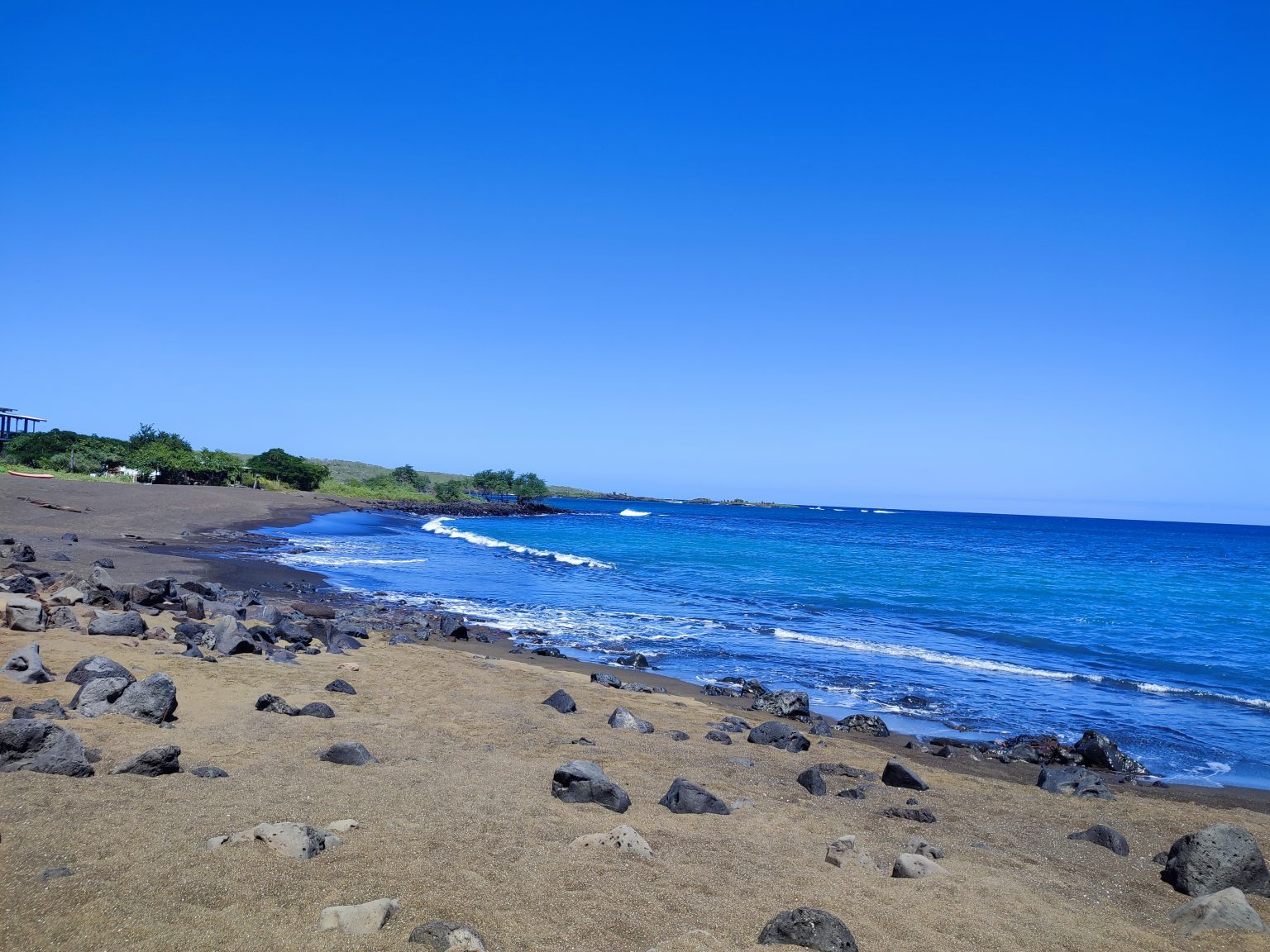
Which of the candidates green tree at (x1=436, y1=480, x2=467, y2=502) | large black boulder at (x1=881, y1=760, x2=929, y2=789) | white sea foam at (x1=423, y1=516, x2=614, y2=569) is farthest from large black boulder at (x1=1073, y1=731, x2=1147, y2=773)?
green tree at (x1=436, y1=480, x2=467, y2=502)

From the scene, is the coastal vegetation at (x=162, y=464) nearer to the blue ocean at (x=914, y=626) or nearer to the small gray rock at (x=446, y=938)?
the blue ocean at (x=914, y=626)

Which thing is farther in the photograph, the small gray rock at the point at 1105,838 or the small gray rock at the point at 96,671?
the small gray rock at the point at 96,671

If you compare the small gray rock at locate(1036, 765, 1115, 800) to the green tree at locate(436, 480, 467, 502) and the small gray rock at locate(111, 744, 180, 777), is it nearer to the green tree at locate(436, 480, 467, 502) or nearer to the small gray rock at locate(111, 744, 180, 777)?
the small gray rock at locate(111, 744, 180, 777)

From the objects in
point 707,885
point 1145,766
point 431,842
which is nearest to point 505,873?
point 431,842

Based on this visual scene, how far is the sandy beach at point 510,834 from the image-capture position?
466 centimetres

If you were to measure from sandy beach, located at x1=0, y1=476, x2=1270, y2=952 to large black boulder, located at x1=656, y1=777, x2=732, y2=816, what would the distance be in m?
0.12

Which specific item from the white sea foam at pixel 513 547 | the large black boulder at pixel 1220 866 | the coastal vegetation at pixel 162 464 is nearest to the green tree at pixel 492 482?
the coastal vegetation at pixel 162 464

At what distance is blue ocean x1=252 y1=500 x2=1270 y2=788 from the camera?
14.1m

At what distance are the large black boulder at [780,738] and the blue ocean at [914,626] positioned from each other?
3.15 meters

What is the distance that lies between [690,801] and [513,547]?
4136 cm

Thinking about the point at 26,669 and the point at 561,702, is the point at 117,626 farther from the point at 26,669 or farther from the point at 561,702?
the point at 561,702

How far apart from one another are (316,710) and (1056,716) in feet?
41.4

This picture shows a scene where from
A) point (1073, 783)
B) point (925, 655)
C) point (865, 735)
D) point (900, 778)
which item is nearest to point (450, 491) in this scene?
point (925, 655)

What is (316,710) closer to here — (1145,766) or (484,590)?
(1145,766)
